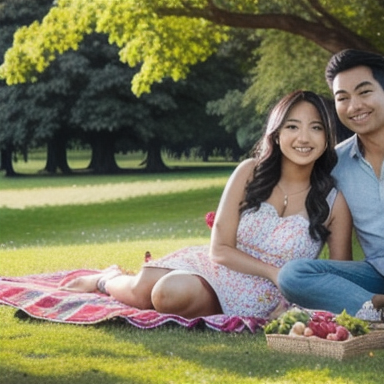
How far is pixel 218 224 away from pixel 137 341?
40.8 inches

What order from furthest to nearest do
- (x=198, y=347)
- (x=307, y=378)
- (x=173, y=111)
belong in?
1. (x=173, y=111)
2. (x=198, y=347)
3. (x=307, y=378)

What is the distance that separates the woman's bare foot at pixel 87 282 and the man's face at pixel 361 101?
262 cm

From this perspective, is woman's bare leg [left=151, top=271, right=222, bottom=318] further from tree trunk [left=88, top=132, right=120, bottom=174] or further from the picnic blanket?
tree trunk [left=88, top=132, right=120, bottom=174]

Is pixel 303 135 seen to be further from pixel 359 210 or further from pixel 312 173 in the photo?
pixel 359 210

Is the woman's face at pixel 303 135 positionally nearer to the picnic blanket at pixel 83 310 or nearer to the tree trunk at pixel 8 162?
the picnic blanket at pixel 83 310

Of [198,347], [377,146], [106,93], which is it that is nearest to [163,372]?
[198,347]

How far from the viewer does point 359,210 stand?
7.16m

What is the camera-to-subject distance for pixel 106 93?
4972 cm

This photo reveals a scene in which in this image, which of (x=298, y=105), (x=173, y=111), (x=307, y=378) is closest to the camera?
(x=307, y=378)

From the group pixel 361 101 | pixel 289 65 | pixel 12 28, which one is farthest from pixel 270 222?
pixel 12 28

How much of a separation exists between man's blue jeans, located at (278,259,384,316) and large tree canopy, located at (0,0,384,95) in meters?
13.7

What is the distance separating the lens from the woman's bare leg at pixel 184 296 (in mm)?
7496

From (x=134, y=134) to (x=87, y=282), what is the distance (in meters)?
45.6

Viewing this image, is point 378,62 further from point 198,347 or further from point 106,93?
point 106,93
